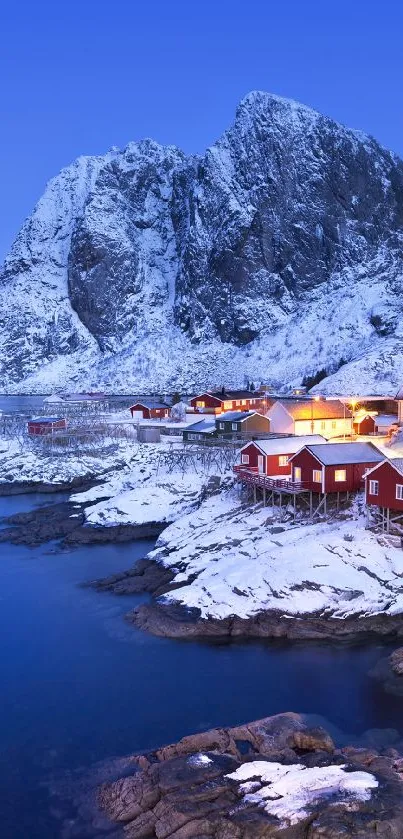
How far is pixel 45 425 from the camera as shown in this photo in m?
79.4

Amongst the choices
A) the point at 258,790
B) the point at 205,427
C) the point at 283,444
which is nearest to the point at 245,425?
the point at 205,427

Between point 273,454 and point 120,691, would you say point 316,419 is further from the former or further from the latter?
point 120,691

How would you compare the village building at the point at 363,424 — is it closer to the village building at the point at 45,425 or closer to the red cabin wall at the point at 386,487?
the red cabin wall at the point at 386,487

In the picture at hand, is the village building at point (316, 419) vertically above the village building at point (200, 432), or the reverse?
the village building at point (316, 419)

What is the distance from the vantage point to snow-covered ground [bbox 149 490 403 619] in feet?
101

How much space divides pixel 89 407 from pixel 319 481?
7546 centimetres

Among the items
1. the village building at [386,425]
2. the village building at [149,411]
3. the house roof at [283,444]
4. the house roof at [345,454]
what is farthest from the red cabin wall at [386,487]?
the village building at [149,411]

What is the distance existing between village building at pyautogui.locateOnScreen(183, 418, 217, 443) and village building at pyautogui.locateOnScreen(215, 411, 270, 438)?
2.50 ft

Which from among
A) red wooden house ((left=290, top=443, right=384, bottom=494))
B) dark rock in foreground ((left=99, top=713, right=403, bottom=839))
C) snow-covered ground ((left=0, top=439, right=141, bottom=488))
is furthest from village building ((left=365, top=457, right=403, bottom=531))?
snow-covered ground ((left=0, top=439, right=141, bottom=488))

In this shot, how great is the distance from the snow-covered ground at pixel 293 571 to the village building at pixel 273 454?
7439 mm

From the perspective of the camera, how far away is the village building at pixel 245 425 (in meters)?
65.7

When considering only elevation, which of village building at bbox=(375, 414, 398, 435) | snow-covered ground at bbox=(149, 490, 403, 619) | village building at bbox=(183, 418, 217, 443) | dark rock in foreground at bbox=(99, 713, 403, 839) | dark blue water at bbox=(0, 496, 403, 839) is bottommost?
dark blue water at bbox=(0, 496, 403, 839)

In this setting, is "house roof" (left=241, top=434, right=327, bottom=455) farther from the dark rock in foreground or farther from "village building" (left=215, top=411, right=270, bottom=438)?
the dark rock in foreground

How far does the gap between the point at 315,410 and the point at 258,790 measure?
44.0 m
